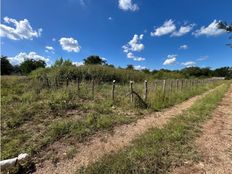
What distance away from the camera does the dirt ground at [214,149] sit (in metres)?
3.17

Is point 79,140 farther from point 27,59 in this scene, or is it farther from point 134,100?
point 27,59

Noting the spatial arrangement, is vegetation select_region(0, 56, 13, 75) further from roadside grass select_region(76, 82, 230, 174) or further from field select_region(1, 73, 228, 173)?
roadside grass select_region(76, 82, 230, 174)

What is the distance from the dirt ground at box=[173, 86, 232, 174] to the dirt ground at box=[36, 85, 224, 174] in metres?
1.45

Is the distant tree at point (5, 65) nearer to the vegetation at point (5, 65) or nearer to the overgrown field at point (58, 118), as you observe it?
the vegetation at point (5, 65)

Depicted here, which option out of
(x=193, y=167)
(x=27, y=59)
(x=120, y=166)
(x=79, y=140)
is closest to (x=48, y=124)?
(x=79, y=140)

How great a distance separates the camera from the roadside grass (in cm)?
324

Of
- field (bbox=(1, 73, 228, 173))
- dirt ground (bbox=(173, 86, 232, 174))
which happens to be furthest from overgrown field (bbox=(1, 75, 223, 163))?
dirt ground (bbox=(173, 86, 232, 174))

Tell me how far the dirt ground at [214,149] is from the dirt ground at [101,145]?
1.45 m

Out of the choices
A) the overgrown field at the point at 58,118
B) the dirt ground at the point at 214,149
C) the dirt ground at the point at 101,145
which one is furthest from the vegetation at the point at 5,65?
the dirt ground at the point at 214,149

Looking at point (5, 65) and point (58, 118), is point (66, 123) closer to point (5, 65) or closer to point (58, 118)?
point (58, 118)

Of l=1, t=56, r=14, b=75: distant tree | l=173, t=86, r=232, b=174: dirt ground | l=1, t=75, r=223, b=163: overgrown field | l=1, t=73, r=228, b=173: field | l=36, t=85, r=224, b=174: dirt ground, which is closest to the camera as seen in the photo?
l=173, t=86, r=232, b=174: dirt ground

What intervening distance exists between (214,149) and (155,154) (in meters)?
1.46

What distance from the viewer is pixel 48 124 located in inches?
228

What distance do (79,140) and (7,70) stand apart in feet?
186
